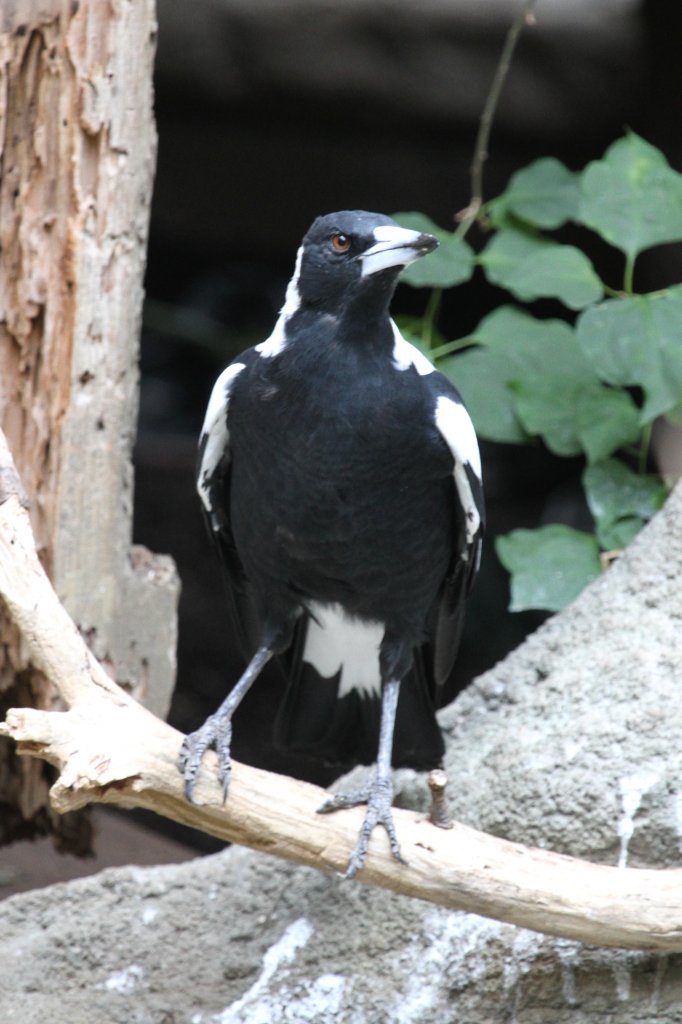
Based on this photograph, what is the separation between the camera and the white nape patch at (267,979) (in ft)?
7.16

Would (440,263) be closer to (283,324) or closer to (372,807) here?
(283,324)

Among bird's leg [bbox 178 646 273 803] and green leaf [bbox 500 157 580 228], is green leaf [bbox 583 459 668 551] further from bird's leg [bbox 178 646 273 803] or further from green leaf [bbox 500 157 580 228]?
bird's leg [bbox 178 646 273 803]

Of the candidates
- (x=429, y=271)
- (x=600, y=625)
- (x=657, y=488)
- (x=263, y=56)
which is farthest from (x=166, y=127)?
(x=600, y=625)

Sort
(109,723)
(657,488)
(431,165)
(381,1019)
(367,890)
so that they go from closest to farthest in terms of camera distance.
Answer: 1. (109,723)
2. (381,1019)
3. (367,890)
4. (657,488)
5. (431,165)

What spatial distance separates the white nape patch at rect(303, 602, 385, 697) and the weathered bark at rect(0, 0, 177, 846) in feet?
1.35

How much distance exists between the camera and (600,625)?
2.42 meters

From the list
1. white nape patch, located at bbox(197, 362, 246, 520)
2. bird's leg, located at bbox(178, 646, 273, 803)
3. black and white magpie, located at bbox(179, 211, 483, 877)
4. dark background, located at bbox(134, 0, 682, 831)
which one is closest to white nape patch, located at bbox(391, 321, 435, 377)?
black and white magpie, located at bbox(179, 211, 483, 877)

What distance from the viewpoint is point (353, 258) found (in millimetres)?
2066

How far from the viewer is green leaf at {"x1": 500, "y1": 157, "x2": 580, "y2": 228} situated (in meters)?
2.95

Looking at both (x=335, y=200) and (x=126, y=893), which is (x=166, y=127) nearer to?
(x=335, y=200)

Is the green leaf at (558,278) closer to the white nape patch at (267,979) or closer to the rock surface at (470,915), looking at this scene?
the rock surface at (470,915)

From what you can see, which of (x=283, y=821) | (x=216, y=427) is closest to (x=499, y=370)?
(x=216, y=427)

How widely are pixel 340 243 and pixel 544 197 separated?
1058mm

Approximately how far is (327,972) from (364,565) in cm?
73
